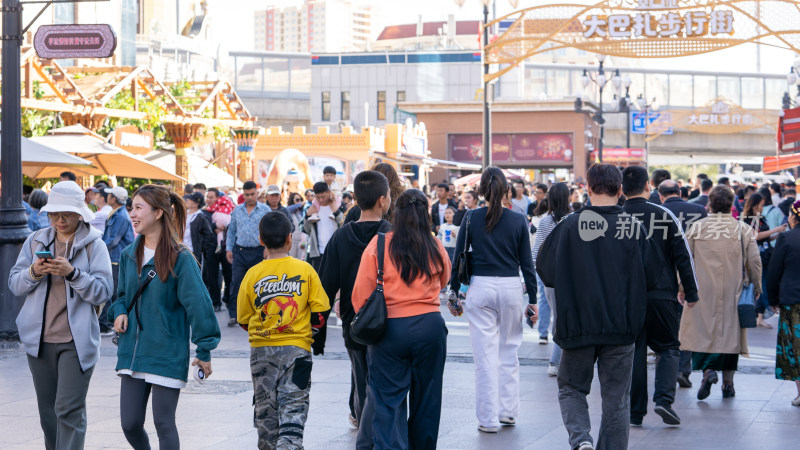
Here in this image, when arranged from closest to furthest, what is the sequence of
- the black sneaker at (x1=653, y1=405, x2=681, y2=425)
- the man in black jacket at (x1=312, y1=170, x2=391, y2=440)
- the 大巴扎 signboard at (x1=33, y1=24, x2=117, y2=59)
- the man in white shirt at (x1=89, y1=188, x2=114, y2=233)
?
the man in black jacket at (x1=312, y1=170, x2=391, y2=440), the black sneaker at (x1=653, y1=405, x2=681, y2=425), the 大巴扎 signboard at (x1=33, y1=24, x2=117, y2=59), the man in white shirt at (x1=89, y1=188, x2=114, y2=233)

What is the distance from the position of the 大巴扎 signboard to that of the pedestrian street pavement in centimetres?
332

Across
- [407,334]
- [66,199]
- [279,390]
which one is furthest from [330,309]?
[66,199]

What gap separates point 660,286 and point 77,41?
7.16 meters

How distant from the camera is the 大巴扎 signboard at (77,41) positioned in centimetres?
1116

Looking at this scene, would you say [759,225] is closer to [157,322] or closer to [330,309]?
[330,309]

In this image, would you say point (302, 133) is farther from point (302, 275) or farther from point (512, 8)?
point (302, 275)

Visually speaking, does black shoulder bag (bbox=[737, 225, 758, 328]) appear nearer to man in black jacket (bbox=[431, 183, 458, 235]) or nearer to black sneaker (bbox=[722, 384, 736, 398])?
black sneaker (bbox=[722, 384, 736, 398])

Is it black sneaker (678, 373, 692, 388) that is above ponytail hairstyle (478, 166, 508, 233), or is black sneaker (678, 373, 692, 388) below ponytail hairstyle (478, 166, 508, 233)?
below

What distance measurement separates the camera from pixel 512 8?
1852cm

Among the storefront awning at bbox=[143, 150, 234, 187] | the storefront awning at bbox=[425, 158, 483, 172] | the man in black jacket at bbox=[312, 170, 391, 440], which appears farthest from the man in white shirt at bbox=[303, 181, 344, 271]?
Result: the storefront awning at bbox=[425, 158, 483, 172]

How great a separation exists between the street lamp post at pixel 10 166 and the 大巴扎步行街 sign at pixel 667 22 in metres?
8.61

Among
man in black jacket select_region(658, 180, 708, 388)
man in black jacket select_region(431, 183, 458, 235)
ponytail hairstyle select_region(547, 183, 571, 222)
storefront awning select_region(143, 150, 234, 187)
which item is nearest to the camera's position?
man in black jacket select_region(658, 180, 708, 388)

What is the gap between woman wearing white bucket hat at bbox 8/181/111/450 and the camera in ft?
18.4

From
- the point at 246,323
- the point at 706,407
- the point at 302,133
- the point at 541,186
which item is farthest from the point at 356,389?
the point at 302,133
